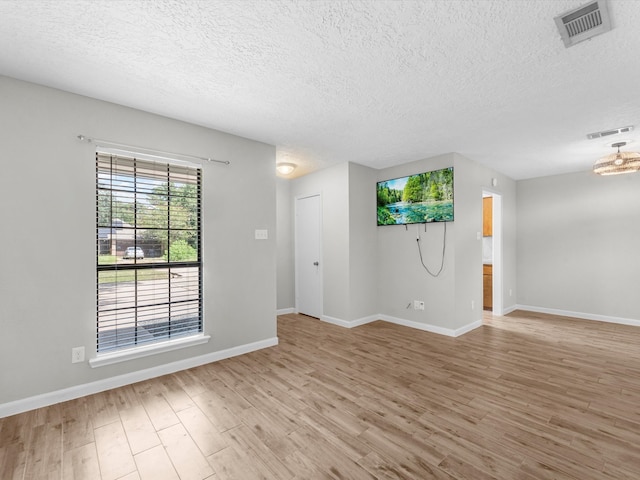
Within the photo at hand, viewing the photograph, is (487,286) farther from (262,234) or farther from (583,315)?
(262,234)

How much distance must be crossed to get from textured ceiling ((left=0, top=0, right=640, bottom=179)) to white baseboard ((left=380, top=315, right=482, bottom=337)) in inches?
103

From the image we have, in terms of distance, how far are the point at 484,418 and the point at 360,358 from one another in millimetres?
1389

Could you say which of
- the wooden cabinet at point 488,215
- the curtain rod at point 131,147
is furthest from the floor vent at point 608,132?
the curtain rod at point 131,147

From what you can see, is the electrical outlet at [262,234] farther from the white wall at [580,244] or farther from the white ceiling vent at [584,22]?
the white wall at [580,244]

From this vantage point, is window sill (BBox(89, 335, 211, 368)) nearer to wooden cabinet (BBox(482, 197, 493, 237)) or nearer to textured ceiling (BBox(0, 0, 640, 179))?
textured ceiling (BBox(0, 0, 640, 179))

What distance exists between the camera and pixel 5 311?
7.27 feet

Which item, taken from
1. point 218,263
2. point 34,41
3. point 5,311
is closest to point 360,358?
point 218,263

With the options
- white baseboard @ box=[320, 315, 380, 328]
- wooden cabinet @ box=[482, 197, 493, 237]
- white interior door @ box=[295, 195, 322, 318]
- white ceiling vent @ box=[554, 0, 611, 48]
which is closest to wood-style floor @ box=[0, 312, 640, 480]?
white baseboard @ box=[320, 315, 380, 328]

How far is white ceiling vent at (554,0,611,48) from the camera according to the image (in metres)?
1.60

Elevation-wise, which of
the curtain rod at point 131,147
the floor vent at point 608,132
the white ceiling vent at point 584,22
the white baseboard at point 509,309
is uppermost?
the white ceiling vent at point 584,22

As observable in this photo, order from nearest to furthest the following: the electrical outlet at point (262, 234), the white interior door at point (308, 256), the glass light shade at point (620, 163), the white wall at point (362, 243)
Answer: the glass light shade at point (620, 163) → the electrical outlet at point (262, 234) → the white wall at point (362, 243) → the white interior door at point (308, 256)

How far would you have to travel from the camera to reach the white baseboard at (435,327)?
13.6 ft

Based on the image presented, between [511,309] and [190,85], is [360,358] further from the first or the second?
[511,309]

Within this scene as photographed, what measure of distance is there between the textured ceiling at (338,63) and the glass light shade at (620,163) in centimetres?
54
